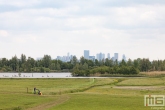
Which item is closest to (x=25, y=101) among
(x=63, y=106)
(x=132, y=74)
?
(x=63, y=106)

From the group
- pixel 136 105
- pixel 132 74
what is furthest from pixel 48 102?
pixel 132 74

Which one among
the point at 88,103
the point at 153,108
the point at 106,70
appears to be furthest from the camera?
the point at 106,70

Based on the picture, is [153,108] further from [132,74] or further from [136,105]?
[132,74]

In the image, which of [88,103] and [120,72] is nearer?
[88,103]

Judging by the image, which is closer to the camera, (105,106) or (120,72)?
(105,106)

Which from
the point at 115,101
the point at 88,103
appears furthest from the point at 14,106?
the point at 115,101

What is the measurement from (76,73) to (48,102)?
134 m

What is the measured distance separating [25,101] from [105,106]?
43.1ft

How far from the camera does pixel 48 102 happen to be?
1836 inches

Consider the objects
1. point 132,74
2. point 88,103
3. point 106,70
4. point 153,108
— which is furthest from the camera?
point 106,70

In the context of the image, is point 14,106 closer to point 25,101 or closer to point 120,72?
point 25,101

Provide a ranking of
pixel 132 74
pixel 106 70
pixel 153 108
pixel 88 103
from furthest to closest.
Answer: pixel 106 70 → pixel 132 74 → pixel 88 103 → pixel 153 108

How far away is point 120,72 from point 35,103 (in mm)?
130209

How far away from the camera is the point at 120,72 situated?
172000 millimetres
